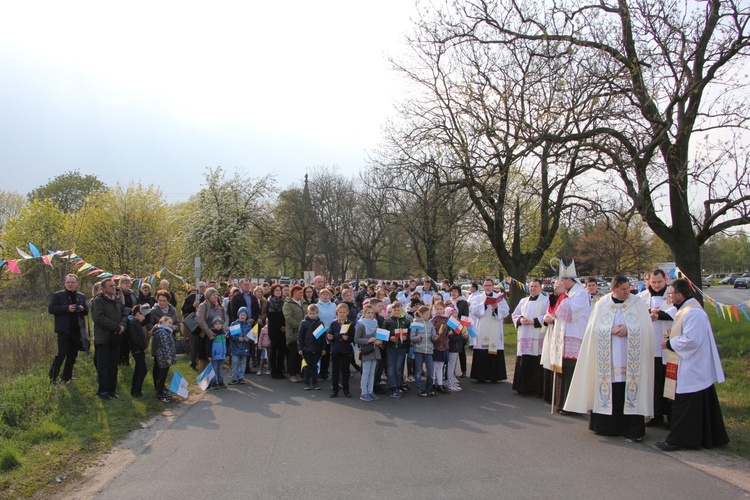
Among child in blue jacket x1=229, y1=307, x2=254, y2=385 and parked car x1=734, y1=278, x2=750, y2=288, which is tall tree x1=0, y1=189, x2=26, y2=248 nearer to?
child in blue jacket x1=229, y1=307, x2=254, y2=385

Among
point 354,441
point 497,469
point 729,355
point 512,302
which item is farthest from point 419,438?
point 512,302

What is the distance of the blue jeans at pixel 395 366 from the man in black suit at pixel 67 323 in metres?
5.28

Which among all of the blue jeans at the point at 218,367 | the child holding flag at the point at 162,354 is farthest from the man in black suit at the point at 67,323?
the blue jeans at the point at 218,367

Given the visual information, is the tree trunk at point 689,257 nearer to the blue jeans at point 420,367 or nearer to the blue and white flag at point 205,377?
the blue jeans at point 420,367

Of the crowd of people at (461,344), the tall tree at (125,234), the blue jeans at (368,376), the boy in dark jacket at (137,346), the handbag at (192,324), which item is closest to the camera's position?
the crowd of people at (461,344)

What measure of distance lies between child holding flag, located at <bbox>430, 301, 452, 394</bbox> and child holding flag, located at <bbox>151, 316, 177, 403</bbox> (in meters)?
4.57

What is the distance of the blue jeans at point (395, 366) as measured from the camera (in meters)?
10.0

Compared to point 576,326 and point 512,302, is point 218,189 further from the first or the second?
point 576,326

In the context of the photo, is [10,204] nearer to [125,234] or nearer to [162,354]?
[125,234]

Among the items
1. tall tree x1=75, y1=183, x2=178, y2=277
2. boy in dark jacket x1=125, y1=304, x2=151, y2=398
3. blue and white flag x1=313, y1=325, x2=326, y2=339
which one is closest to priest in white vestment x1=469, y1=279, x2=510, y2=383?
blue and white flag x1=313, y1=325, x2=326, y2=339

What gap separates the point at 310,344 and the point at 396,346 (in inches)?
68.1

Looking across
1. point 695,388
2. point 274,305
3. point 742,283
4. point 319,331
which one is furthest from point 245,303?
point 742,283

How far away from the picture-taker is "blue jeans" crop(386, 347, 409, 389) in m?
10.0

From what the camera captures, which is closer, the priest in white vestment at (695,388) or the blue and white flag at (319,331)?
the priest in white vestment at (695,388)
